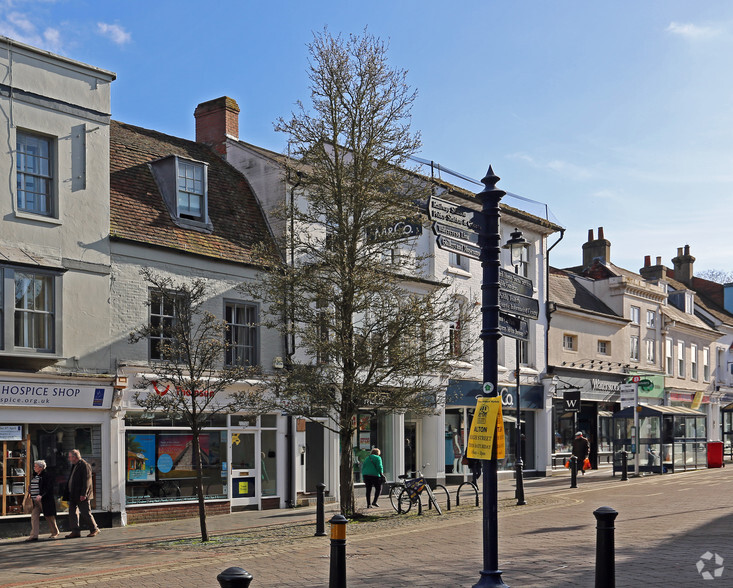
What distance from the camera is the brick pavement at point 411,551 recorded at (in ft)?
37.2

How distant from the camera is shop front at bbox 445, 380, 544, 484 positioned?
95.1 feet

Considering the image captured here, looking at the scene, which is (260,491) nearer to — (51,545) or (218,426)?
(218,426)

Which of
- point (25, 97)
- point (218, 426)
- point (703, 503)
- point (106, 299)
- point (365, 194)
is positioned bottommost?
point (703, 503)

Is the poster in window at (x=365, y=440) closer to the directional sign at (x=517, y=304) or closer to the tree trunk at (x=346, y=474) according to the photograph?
the tree trunk at (x=346, y=474)

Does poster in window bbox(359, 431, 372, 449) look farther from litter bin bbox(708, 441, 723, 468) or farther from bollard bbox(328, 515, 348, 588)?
litter bin bbox(708, 441, 723, 468)

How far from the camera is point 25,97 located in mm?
17859

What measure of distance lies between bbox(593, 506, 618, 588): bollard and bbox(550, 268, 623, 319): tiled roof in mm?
27849

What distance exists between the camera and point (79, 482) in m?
16.6

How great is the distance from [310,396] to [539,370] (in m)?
17.1

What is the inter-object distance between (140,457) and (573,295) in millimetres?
24033

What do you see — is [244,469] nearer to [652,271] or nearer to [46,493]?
[46,493]

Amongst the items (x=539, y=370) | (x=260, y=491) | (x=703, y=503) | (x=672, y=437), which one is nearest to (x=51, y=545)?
(x=260, y=491)

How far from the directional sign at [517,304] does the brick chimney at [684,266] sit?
50511mm

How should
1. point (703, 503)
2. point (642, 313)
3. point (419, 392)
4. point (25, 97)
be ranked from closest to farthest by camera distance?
point (25, 97), point (419, 392), point (703, 503), point (642, 313)
